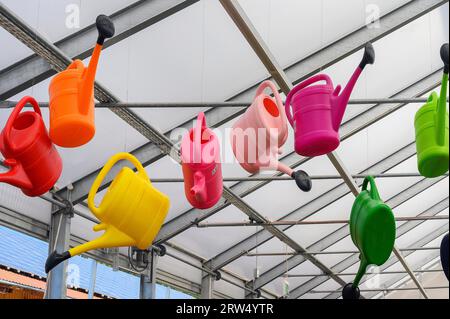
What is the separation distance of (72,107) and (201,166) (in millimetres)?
456

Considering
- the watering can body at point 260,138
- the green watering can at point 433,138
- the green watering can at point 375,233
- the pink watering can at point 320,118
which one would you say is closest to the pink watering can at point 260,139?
the watering can body at point 260,138

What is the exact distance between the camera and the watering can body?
2299 millimetres

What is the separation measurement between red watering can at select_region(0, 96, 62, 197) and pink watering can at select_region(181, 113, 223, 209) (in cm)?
42

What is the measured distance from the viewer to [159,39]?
425cm

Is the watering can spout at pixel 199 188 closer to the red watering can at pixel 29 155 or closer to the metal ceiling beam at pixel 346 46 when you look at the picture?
the red watering can at pixel 29 155

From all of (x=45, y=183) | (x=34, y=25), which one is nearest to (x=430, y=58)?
(x=34, y=25)

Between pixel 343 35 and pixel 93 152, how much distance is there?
1998mm

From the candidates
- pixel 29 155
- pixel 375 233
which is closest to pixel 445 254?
pixel 375 233

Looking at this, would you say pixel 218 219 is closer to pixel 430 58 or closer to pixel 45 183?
pixel 430 58

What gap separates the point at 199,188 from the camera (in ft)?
7.25

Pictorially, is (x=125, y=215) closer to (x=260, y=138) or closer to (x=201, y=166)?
(x=201, y=166)

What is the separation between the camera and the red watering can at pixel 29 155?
2072 millimetres

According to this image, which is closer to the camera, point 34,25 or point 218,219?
point 34,25
